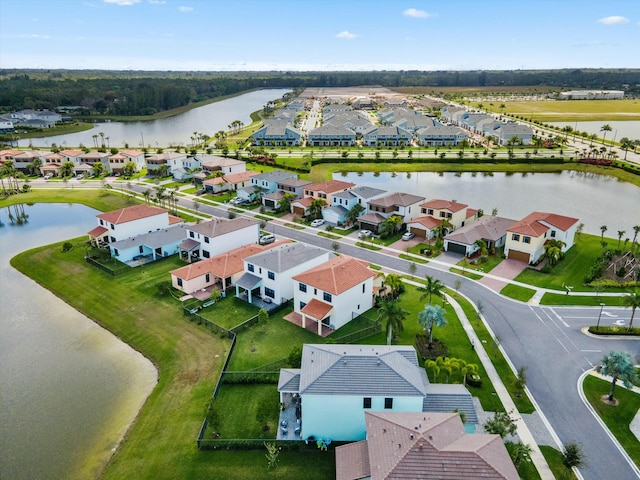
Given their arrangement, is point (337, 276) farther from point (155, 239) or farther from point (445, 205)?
point (445, 205)

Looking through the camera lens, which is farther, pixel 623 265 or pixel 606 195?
pixel 606 195

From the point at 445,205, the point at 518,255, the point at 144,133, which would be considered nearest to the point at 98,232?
the point at 445,205

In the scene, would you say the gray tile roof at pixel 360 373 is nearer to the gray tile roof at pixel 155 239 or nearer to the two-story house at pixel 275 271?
the two-story house at pixel 275 271

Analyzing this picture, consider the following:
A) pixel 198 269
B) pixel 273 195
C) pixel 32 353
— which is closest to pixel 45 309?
pixel 32 353

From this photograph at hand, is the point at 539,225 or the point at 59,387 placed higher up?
the point at 539,225

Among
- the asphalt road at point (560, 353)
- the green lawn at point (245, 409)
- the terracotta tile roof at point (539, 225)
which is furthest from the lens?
the terracotta tile roof at point (539, 225)

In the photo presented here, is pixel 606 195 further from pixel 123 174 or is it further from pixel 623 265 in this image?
pixel 123 174

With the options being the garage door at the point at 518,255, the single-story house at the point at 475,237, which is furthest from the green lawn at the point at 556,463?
the single-story house at the point at 475,237
